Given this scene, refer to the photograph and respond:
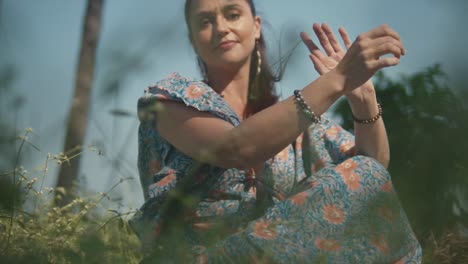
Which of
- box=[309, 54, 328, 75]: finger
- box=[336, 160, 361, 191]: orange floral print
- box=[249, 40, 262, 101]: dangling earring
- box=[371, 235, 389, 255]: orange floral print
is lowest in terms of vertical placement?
box=[371, 235, 389, 255]: orange floral print

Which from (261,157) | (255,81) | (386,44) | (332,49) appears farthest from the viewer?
(255,81)

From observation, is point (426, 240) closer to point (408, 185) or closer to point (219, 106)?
point (219, 106)

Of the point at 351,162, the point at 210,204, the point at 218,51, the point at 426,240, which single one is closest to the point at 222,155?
the point at 210,204

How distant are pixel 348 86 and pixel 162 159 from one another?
92 cm

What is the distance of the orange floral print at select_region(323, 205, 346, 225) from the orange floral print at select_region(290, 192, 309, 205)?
7 centimetres

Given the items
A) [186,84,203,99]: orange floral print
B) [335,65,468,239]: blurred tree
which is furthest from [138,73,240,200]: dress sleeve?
[335,65,468,239]: blurred tree

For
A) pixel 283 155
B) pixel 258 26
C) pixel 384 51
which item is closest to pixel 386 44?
pixel 384 51

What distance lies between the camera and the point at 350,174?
2334 mm

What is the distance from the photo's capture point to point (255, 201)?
2324 millimetres

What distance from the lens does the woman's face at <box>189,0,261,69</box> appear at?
267 cm

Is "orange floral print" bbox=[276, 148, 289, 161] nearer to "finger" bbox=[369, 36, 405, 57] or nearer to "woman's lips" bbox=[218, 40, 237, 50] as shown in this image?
"woman's lips" bbox=[218, 40, 237, 50]

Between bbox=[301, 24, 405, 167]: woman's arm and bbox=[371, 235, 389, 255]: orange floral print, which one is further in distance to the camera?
bbox=[301, 24, 405, 167]: woman's arm

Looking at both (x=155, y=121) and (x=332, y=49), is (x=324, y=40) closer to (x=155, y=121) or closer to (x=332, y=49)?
(x=332, y=49)

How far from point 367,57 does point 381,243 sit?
60cm
